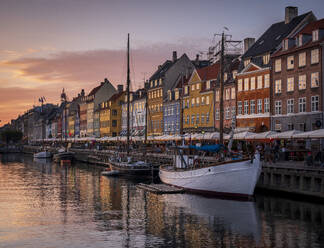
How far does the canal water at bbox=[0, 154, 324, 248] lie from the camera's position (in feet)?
85.6

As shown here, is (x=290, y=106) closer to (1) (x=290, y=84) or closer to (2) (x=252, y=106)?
(1) (x=290, y=84)

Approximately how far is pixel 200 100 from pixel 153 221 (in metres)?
54.6

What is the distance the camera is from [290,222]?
30438 mm

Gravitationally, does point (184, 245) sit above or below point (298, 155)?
below

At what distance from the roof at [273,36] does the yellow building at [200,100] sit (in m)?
11.4

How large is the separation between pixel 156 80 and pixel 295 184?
69211 millimetres

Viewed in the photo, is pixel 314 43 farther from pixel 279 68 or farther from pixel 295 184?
pixel 295 184

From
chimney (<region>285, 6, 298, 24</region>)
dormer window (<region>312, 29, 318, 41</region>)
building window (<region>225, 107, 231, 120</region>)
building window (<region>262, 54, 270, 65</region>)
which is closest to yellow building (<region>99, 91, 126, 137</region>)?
building window (<region>225, 107, 231, 120</region>)

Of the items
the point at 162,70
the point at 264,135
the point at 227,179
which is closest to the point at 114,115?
the point at 162,70

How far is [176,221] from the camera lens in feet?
103

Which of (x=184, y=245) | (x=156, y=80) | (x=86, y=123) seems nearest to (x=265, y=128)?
(x=184, y=245)

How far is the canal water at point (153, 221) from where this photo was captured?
26.1m

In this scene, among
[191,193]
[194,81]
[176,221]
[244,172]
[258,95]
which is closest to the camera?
[176,221]

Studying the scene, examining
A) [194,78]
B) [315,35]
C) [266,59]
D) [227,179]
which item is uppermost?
[315,35]
